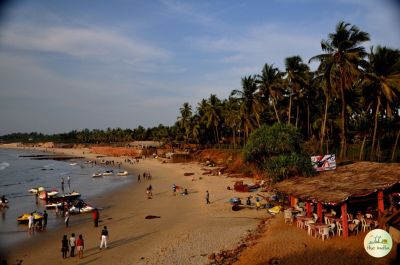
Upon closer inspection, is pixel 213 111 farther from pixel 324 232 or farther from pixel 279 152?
pixel 324 232

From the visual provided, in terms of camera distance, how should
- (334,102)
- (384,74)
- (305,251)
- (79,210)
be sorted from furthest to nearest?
(334,102) < (79,210) < (384,74) < (305,251)

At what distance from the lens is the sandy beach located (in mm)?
17875

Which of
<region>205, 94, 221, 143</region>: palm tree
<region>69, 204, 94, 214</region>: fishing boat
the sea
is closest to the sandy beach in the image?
<region>69, 204, 94, 214</region>: fishing boat

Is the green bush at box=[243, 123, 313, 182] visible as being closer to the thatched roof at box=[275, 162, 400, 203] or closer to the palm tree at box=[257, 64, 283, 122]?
the thatched roof at box=[275, 162, 400, 203]

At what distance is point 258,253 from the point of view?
16062 mm

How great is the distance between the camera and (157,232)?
73.8 ft

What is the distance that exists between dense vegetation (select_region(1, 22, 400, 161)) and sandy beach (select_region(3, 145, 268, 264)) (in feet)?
45.5

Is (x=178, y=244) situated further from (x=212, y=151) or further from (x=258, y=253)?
(x=212, y=151)

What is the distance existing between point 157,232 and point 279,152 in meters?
13.0

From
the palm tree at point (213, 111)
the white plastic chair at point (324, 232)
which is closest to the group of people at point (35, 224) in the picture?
the white plastic chair at point (324, 232)

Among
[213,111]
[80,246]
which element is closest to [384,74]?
[80,246]

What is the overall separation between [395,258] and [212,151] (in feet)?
192

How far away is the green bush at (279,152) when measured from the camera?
25.5m

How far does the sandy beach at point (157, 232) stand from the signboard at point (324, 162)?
17.1 ft
